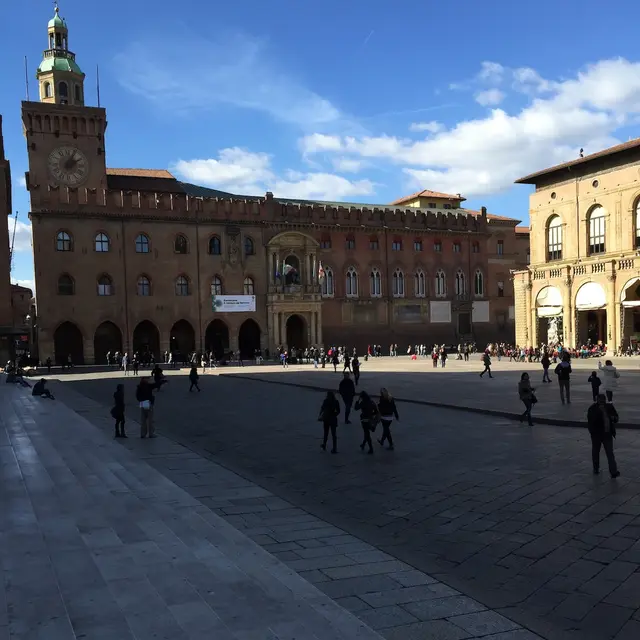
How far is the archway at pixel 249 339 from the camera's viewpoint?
5678cm

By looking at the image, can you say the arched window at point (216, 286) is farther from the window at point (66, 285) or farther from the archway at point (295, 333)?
the window at point (66, 285)

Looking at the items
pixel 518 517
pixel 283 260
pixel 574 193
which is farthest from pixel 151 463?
pixel 283 260

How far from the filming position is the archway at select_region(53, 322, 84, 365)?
49750 millimetres

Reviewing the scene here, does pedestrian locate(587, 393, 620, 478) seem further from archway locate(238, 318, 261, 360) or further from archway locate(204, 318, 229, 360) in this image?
archway locate(238, 318, 261, 360)

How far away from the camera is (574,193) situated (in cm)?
4544

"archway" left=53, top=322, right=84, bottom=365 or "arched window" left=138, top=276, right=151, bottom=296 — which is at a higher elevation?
"arched window" left=138, top=276, right=151, bottom=296

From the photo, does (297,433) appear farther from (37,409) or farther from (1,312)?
(1,312)

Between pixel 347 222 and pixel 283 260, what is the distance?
7.47 meters

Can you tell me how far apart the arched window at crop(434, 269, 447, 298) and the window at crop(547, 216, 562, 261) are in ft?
52.2

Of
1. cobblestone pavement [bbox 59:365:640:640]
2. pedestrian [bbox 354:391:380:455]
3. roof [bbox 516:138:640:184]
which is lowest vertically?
cobblestone pavement [bbox 59:365:640:640]

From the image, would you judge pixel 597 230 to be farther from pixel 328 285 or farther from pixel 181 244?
pixel 181 244

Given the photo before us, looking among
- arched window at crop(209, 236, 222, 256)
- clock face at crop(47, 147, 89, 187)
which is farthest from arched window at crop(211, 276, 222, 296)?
clock face at crop(47, 147, 89, 187)

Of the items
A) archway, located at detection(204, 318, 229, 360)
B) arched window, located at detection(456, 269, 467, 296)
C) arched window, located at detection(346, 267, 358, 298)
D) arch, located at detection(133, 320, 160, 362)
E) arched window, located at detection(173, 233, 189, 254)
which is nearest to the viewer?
arch, located at detection(133, 320, 160, 362)

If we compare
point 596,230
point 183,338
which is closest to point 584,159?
point 596,230
